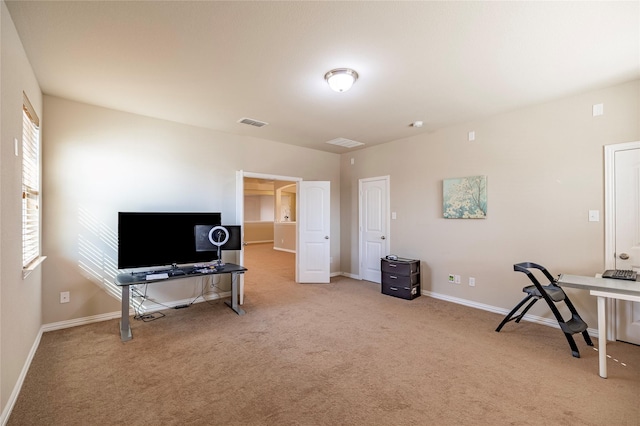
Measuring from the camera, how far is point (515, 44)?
7.38 ft

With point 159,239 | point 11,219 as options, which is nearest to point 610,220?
point 159,239

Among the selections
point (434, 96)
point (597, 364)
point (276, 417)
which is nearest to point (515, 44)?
point (434, 96)

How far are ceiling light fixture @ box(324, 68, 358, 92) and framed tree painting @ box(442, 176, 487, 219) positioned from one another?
7.94ft

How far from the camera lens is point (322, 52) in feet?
7.74

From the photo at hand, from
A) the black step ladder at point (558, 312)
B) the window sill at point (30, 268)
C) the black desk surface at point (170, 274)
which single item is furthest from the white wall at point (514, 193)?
the window sill at point (30, 268)

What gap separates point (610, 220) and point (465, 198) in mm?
1514

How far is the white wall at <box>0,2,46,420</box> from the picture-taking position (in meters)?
1.82

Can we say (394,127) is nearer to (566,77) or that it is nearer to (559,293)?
(566,77)

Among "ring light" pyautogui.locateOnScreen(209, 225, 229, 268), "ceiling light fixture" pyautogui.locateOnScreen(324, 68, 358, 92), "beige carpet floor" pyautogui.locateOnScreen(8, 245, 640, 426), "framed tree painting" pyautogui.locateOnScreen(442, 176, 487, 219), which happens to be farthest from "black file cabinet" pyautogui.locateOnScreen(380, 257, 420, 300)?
"ceiling light fixture" pyautogui.locateOnScreen(324, 68, 358, 92)

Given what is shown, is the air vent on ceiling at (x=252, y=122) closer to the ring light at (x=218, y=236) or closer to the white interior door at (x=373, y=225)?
the ring light at (x=218, y=236)

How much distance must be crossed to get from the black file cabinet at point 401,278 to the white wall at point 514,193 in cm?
26

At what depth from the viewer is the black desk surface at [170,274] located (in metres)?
3.18

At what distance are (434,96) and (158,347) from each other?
155 inches

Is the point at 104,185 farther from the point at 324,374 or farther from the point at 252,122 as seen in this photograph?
the point at 324,374
